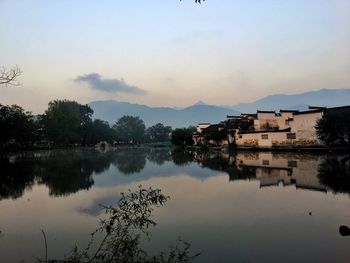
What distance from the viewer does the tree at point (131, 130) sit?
134 m

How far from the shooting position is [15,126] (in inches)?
2753

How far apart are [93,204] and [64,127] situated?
79.9m

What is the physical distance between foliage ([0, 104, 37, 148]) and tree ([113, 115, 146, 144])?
51922mm

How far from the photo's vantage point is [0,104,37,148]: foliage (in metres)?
64.3

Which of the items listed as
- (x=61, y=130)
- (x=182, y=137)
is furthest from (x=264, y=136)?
(x=61, y=130)

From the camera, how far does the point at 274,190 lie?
18.1 m

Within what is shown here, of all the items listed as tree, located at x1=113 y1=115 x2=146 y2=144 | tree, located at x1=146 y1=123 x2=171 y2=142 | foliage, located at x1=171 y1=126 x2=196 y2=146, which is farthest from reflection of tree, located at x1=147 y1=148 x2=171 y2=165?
tree, located at x1=146 y1=123 x2=171 y2=142

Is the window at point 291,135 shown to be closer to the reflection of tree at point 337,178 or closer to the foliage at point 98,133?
the reflection of tree at point 337,178

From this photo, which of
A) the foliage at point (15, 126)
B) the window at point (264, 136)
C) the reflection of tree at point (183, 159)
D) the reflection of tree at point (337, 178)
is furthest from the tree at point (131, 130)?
the reflection of tree at point (337, 178)

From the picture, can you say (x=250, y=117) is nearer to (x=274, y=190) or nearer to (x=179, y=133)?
(x=179, y=133)

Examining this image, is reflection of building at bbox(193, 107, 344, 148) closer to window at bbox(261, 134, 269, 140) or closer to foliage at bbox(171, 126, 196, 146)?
window at bbox(261, 134, 269, 140)

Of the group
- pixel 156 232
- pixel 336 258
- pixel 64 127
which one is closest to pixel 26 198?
pixel 156 232

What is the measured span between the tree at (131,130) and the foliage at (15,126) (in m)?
51.9

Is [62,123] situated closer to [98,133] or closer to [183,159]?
[98,133]
